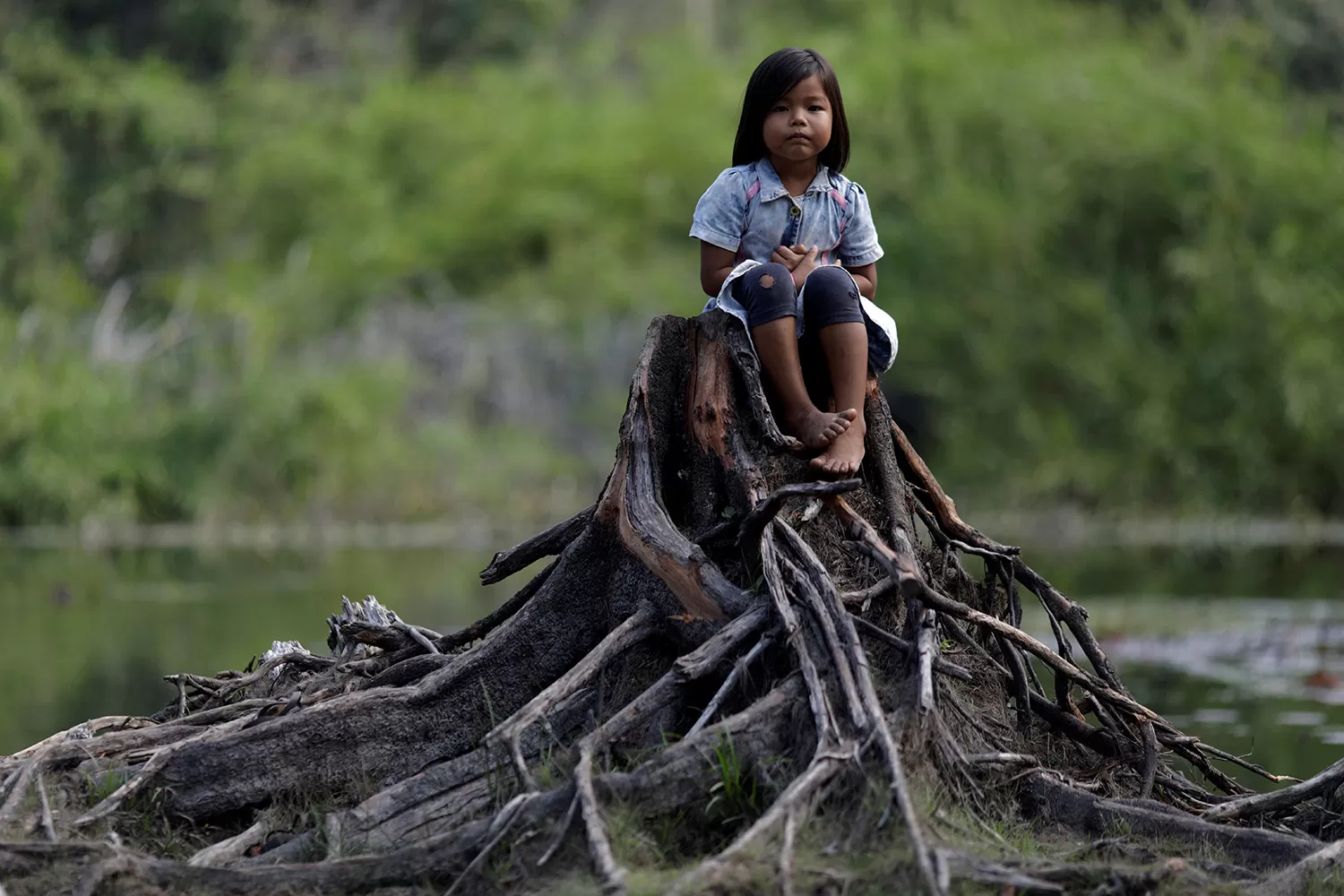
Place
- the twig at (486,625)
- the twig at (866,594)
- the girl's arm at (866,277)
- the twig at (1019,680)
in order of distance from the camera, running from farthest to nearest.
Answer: the twig at (486,625)
the girl's arm at (866,277)
the twig at (1019,680)
the twig at (866,594)

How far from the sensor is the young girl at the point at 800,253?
5.07 m

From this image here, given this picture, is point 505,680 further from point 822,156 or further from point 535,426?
point 535,426

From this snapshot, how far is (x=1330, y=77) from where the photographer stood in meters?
29.1

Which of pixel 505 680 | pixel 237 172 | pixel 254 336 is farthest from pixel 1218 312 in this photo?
pixel 505 680

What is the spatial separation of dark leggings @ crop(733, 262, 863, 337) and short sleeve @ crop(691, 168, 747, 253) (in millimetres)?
212

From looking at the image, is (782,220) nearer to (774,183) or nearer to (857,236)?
(774,183)

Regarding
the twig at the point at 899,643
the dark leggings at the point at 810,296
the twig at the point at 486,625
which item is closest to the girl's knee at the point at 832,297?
the dark leggings at the point at 810,296

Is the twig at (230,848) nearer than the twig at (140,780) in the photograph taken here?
Yes

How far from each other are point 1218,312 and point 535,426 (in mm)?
8558

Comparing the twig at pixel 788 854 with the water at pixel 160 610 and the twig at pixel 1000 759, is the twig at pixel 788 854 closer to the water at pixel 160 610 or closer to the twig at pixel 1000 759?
the twig at pixel 1000 759

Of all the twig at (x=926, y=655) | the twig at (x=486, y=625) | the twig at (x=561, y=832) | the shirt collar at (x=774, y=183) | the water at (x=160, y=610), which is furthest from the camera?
the water at (x=160, y=610)

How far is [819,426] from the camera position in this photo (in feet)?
16.6

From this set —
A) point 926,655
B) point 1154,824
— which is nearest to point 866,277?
point 926,655

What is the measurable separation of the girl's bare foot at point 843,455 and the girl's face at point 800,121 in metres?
0.81
